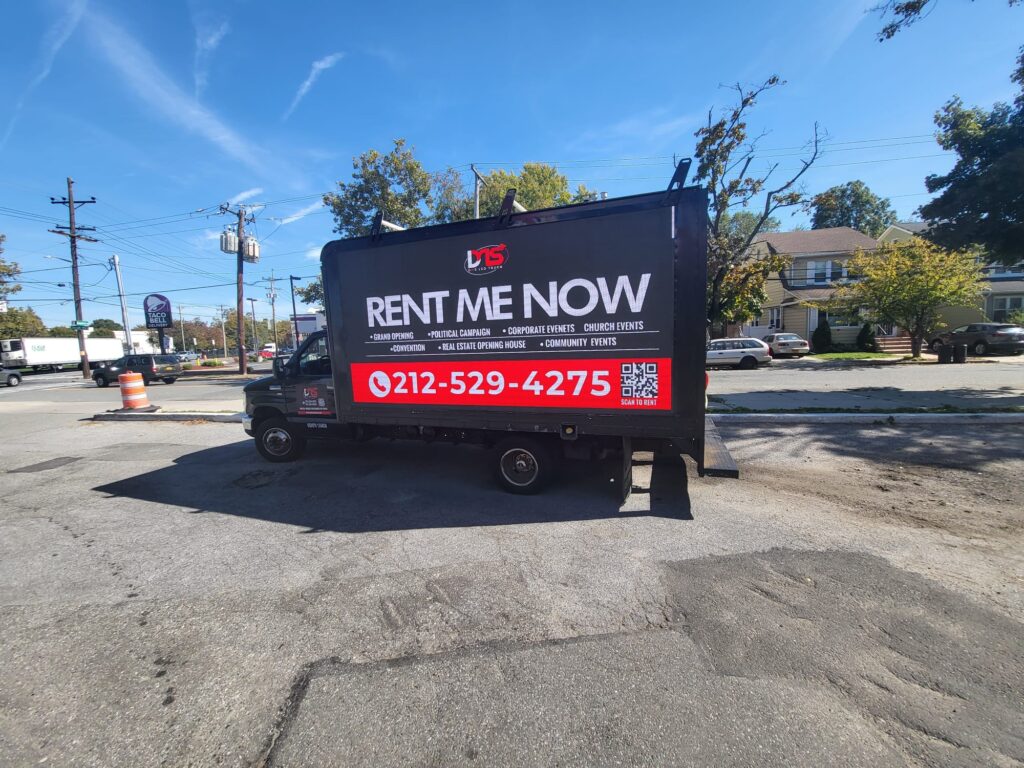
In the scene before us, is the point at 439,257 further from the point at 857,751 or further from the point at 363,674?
the point at 857,751

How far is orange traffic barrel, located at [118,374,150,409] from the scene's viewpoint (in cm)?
1298

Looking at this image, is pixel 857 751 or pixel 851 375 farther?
pixel 851 375

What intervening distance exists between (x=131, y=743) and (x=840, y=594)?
433 cm

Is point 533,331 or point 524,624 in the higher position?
point 533,331

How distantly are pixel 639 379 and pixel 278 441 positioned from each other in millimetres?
5655

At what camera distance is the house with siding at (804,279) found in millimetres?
32062

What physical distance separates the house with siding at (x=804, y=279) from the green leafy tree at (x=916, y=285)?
940 centimetres

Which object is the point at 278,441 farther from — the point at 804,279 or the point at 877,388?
the point at 804,279

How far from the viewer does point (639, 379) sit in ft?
14.7

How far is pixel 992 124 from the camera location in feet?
39.2

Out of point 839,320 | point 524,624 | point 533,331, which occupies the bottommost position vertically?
point 524,624

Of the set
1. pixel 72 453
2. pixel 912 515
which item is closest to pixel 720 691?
pixel 912 515

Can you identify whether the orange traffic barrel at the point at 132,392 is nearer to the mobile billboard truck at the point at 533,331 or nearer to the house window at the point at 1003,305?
the mobile billboard truck at the point at 533,331

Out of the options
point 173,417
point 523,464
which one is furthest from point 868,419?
point 173,417
